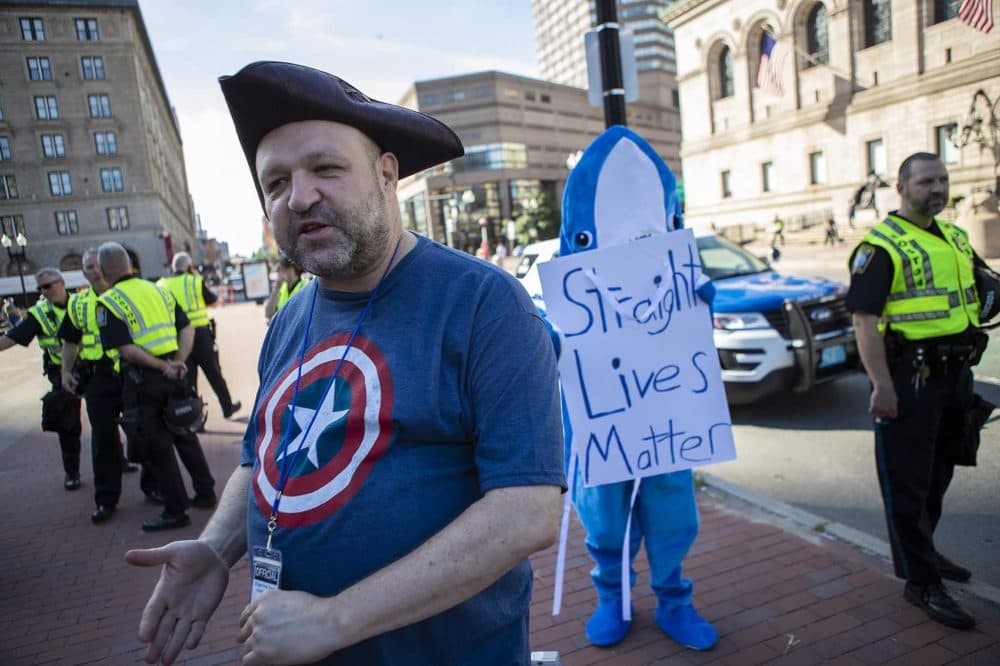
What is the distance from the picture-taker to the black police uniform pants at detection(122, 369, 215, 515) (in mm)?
4777

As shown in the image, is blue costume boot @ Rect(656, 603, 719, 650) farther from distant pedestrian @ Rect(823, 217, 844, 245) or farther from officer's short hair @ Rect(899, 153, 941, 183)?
distant pedestrian @ Rect(823, 217, 844, 245)

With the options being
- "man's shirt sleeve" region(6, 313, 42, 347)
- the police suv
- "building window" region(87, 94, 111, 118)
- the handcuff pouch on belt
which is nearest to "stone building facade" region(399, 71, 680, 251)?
the police suv

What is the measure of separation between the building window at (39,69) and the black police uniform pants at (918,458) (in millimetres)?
5195

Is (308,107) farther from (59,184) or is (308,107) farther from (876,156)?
(876,156)

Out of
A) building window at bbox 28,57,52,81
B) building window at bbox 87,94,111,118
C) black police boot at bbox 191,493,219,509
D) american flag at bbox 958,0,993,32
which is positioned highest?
american flag at bbox 958,0,993,32

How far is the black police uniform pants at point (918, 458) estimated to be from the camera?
2.88m

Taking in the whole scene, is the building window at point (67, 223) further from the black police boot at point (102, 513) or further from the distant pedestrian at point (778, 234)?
the distant pedestrian at point (778, 234)

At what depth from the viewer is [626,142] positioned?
295 cm

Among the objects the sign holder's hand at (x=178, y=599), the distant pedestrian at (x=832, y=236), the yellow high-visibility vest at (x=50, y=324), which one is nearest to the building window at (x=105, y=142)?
the yellow high-visibility vest at (x=50, y=324)

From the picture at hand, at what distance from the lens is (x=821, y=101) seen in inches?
1284

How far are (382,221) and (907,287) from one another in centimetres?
259

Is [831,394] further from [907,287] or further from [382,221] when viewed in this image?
[382,221]

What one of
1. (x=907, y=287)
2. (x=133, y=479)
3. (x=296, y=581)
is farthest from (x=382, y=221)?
(x=133, y=479)

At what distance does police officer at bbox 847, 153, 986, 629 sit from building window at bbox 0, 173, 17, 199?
4882 mm
